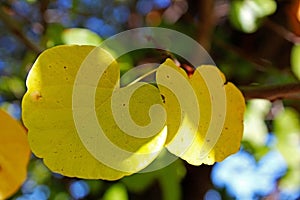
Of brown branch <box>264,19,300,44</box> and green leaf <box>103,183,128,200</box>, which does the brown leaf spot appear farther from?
brown branch <box>264,19,300,44</box>

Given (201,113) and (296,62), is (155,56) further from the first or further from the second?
(201,113)

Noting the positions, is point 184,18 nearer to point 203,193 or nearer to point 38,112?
point 203,193

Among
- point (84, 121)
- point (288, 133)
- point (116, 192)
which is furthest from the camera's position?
point (288, 133)

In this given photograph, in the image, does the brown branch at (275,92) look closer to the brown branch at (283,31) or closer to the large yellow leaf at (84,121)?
the large yellow leaf at (84,121)

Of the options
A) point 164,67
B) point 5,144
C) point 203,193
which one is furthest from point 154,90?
point 203,193

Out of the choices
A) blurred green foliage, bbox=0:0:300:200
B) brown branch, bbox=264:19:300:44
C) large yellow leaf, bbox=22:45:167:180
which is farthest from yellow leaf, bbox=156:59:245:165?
brown branch, bbox=264:19:300:44

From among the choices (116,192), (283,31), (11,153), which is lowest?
(116,192)

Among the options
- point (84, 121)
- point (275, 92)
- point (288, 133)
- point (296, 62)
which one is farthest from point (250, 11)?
point (84, 121)
